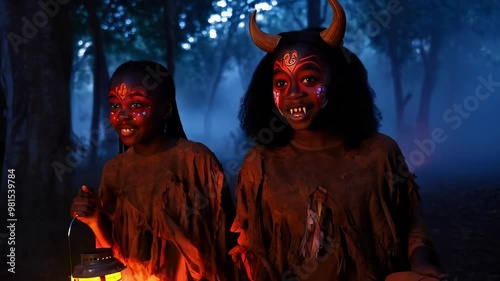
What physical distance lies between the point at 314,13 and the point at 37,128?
2.92 metres

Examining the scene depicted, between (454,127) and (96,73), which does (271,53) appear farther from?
(96,73)

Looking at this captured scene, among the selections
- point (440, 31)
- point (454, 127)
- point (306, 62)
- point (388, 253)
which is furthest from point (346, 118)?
point (440, 31)

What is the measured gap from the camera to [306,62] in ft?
5.14

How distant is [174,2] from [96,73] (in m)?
1.18

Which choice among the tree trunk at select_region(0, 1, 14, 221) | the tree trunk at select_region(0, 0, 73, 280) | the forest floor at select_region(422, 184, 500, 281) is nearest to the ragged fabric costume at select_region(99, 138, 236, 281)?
the forest floor at select_region(422, 184, 500, 281)

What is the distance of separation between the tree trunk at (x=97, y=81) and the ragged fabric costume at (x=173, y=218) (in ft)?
9.11

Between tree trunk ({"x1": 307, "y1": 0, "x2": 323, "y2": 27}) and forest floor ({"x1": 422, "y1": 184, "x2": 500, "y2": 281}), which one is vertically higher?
tree trunk ({"x1": 307, "y1": 0, "x2": 323, "y2": 27})

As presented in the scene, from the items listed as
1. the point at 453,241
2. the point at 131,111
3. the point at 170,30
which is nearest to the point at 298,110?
the point at 131,111

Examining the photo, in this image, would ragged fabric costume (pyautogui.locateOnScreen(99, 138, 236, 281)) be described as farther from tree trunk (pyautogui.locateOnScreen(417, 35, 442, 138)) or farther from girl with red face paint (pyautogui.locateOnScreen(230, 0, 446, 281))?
tree trunk (pyautogui.locateOnScreen(417, 35, 442, 138))

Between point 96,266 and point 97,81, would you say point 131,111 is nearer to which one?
point 96,266

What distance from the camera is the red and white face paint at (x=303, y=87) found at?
61.5 inches

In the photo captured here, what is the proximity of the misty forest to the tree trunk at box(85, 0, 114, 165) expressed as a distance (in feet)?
0.04

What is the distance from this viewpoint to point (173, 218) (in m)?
2.01

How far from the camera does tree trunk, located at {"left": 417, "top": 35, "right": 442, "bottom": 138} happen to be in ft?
12.5
